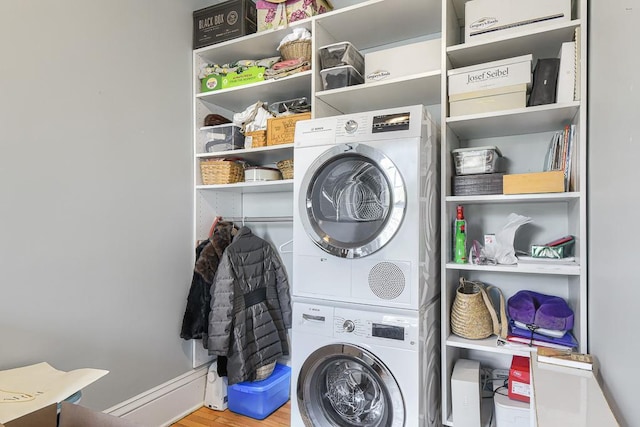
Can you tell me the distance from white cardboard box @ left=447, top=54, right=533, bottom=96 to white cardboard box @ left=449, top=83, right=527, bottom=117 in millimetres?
20

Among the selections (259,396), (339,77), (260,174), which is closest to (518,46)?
(339,77)

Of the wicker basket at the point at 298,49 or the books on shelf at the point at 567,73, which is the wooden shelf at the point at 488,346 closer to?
the books on shelf at the point at 567,73

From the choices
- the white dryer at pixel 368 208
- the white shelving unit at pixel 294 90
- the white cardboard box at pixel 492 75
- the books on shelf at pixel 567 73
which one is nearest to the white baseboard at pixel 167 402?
the white shelving unit at pixel 294 90

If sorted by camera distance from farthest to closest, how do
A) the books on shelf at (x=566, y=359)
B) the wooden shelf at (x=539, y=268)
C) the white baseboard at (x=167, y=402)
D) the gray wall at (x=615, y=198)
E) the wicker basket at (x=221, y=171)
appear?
the wicker basket at (x=221, y=171)
the white baseboard at (x=167, y=402)
the wooden shelf at (x=539, y=268)
the books on shelf at (x=566, y=359)
the gray wall at (x=615, y=198)

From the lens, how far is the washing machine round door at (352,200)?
63.7 inches

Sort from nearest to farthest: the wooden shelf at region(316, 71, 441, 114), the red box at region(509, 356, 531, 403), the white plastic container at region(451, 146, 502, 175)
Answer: the red box at region(509, 356, 531, 403) → the white plastic container at region(451, 146, 502, 175) → the wooden shelf at region(316, 71, 441, 114)

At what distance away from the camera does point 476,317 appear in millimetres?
1744

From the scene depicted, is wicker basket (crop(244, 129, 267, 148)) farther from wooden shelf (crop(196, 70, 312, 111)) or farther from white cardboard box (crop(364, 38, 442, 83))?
white cardboard box (crop(364, 38, 442, 83))

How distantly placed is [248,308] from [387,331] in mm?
1010

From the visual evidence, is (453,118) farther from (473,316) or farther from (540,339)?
(540,339)

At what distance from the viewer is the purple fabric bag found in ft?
5.32

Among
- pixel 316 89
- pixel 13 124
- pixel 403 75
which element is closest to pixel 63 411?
pixel 13 124

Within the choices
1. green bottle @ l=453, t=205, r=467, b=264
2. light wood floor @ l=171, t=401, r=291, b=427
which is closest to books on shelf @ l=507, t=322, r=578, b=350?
green bottle @ l=453, t=205, r=467, b=264

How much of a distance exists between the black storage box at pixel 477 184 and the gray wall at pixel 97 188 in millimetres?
1674
